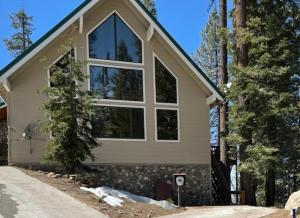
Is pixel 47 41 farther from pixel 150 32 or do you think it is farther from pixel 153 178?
pixel 153 178

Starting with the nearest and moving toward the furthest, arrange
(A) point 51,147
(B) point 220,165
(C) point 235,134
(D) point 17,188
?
(D) point 17,188 → (A) point 51,147 → (C) point 235,134 → (B) point 220,165

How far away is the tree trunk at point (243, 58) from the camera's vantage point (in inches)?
877

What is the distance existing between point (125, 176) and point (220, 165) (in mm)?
4979

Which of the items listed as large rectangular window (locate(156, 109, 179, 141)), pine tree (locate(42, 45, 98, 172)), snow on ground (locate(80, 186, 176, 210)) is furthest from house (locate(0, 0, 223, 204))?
snow on ground (locate(80, 186, 176, 210))

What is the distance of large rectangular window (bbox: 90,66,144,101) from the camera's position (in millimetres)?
21875

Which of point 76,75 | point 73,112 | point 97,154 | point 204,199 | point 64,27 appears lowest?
point 204,199

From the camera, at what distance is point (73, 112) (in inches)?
727

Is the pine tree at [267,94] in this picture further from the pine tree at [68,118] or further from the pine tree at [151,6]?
the pine tree at [151,6]

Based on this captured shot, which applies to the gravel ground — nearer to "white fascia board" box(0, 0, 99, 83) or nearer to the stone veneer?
the stone veneer

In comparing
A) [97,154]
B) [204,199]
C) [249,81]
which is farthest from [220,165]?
[97,154]

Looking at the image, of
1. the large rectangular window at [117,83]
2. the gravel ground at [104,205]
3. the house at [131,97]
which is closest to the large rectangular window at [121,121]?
the house at [131,97]

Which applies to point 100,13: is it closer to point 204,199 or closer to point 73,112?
point 73,112

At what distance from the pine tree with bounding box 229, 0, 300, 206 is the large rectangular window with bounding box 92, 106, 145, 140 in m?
3.56

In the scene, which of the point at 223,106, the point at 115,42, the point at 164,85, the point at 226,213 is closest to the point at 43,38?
the point at 115,42
